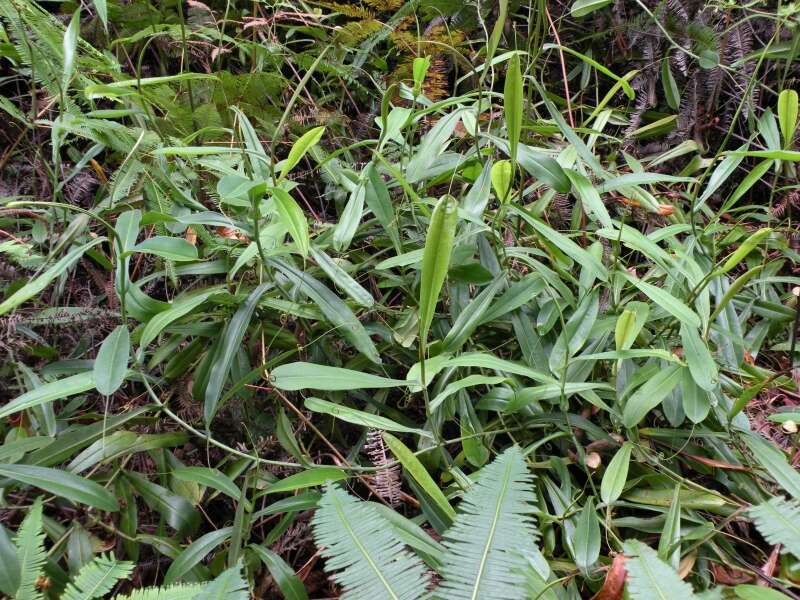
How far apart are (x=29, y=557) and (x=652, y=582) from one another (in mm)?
605

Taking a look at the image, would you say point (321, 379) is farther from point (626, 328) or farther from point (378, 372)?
point (626, 328)

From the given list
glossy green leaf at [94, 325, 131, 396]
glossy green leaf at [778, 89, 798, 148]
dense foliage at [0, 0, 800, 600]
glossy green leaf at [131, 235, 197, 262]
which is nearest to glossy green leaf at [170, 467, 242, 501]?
dense foliage at [0, 0, 800, 600]

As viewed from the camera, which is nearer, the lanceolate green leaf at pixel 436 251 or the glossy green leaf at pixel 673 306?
the lanceolate green leaf at pixel 436 251

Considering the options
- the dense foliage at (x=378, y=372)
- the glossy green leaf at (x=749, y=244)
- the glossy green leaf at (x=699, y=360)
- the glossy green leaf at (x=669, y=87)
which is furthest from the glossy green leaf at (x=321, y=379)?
the glossy green leaf at (x=669, y=87)

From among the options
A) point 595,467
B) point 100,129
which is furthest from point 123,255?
point 595,467

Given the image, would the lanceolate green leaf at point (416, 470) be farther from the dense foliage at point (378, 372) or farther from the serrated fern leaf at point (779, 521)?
the serrated fern leaf at point (779, 521)

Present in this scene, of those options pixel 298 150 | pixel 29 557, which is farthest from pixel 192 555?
pixel 298 150

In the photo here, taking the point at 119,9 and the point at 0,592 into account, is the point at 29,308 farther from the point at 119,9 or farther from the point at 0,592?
the point at 119,9

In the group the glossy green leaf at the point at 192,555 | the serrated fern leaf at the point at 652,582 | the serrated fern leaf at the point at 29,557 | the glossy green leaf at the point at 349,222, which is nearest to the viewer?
the serrated fern leaf at the point at 652,582

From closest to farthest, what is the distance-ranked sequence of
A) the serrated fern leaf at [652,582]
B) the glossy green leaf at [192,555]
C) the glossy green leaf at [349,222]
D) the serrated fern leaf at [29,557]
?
the serrated fern leaf at [652,582], the serrated fern leaf at [29,557], the glossy green leaf at [192,555], the glossy green leaf at [349,222]

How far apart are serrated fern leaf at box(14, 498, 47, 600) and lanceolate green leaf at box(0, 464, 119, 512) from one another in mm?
48

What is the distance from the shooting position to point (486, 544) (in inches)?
20.1

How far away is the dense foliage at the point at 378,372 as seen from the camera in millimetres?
646

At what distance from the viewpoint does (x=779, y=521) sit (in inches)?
22.9
